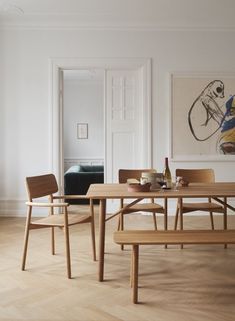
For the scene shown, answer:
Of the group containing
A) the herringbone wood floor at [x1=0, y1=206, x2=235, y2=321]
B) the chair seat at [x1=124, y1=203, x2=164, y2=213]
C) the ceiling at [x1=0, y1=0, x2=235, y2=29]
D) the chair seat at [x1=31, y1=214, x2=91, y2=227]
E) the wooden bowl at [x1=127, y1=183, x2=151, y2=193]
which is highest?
the ceiling at [x1=0, y1=0, x2=235, y2=29]

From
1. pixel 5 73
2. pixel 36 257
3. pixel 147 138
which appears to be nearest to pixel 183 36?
pixel 147 138

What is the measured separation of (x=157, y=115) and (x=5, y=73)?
2.42 meters

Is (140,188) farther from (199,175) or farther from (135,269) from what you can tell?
(199,175)

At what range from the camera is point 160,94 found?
558 centimetres

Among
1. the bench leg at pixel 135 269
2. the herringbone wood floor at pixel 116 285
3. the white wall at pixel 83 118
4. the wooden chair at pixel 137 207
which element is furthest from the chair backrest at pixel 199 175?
the white wall at pixel 83 118

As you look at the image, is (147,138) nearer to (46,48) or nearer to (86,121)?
(46,48)

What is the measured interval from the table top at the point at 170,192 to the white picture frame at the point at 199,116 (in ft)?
7.56

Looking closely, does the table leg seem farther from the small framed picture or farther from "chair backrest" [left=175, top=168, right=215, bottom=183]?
the small framed picture

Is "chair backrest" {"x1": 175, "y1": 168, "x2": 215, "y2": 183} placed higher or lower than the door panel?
lower

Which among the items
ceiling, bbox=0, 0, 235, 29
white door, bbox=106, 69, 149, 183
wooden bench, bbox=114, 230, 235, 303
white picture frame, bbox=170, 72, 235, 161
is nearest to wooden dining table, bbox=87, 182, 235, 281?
wooden bench, bbox=114, 230, 235, 303

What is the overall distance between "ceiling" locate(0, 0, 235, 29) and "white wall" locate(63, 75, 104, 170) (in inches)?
155

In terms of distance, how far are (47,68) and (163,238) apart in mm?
3790

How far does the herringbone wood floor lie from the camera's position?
91.7 inches

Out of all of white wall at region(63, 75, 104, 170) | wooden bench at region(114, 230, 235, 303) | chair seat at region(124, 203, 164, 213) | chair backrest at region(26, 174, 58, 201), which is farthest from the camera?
white wall at region(63, 75, 104, 170)
